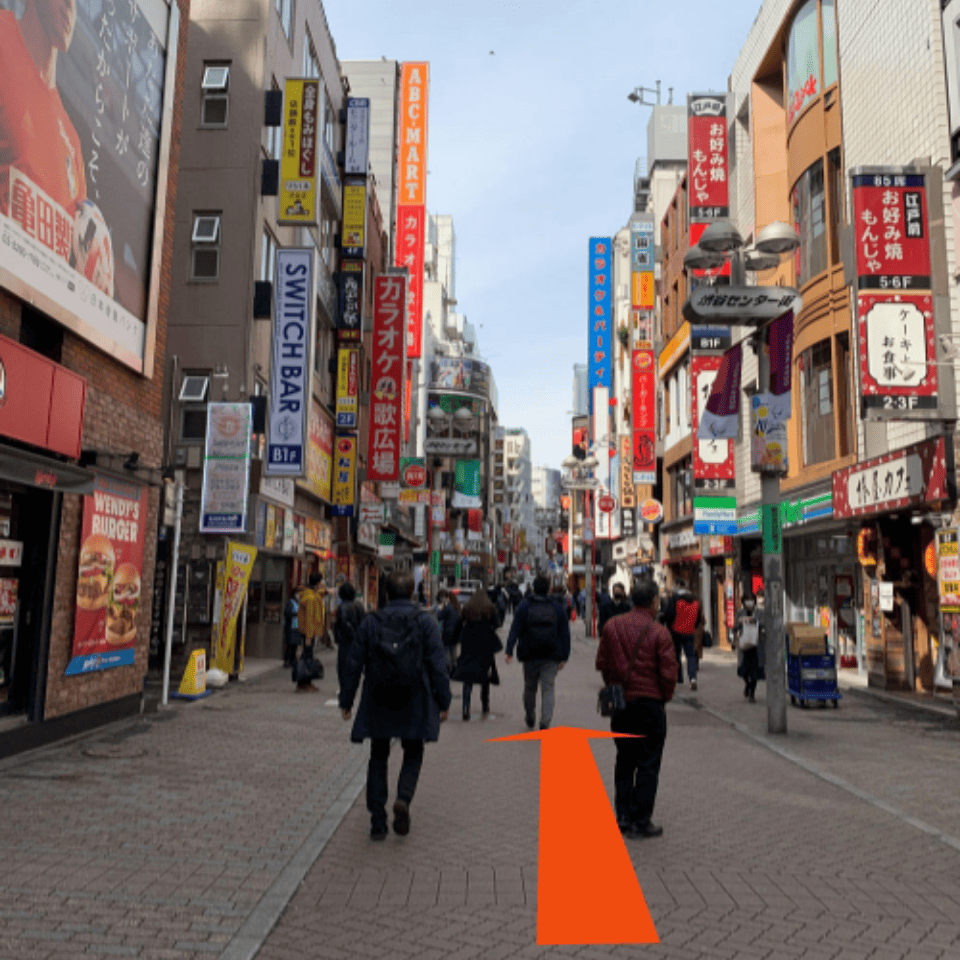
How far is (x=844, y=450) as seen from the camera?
18.8 m

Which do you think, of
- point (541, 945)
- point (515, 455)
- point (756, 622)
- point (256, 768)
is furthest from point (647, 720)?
point (515, 455)

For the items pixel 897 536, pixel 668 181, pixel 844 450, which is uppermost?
pixel 668 181

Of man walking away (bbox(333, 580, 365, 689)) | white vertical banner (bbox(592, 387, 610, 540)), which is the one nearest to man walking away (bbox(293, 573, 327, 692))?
man walking away (bbox(333, 580, 365, 689))

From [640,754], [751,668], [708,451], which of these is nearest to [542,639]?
[640,754]

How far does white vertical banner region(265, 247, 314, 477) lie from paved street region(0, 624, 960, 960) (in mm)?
10147

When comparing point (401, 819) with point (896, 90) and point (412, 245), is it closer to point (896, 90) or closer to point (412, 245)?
point (896, 90)

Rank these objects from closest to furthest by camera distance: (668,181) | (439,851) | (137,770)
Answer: (439,851)
(137,770)
(668,181)

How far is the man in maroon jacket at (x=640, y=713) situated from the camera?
21.7 feet

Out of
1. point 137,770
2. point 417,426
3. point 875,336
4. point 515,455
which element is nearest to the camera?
point 137,770

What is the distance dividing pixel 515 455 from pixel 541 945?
157200mm

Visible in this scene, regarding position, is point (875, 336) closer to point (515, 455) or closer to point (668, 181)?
point (668, 181)

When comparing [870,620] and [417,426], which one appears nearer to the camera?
[870,620]

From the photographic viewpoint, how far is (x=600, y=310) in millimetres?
51844

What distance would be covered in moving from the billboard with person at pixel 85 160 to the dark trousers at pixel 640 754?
6.61 m
